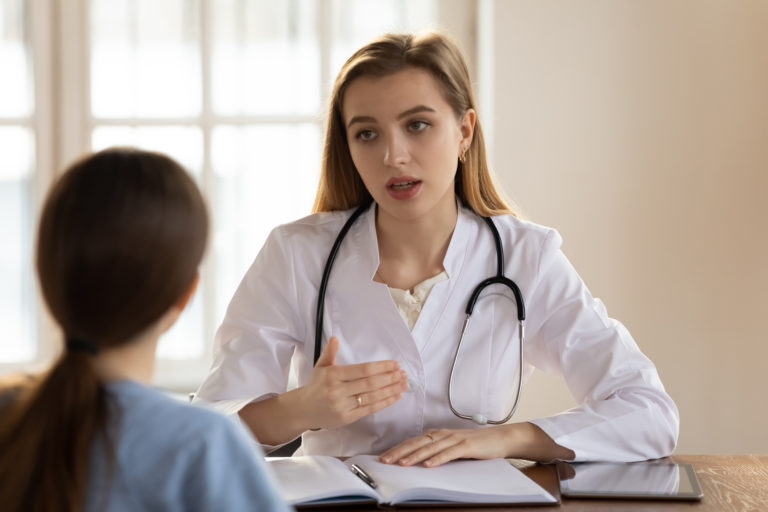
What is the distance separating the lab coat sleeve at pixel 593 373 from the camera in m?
1.50

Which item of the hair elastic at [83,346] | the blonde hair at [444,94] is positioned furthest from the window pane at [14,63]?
the hair elastic at [83,346]

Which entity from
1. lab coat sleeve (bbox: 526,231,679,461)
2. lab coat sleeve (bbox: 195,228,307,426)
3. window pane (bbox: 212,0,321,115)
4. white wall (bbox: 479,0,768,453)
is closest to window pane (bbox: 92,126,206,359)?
window pane (bbox: 212,0,321,115)

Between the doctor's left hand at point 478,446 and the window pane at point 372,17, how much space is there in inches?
61.6

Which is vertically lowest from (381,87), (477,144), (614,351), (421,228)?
(614,351)

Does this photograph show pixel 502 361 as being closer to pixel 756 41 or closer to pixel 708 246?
pixel 708 246

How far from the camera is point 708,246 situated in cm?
248

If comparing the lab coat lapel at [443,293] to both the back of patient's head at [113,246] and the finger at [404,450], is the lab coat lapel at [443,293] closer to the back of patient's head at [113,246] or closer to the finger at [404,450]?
the finger at [404,450]

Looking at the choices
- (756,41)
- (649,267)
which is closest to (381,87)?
(649,267)

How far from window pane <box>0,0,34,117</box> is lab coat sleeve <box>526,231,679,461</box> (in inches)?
72.3

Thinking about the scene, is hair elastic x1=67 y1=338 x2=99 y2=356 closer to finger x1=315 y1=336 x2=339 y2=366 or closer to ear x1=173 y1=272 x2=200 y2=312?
ear x1=173 y1=272 x2=200 y2=312

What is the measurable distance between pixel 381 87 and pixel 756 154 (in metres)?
1.34

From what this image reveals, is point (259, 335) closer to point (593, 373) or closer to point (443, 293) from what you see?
point (443, 293)

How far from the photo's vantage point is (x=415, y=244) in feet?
5.84

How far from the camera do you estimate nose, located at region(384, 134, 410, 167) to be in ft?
5.29
